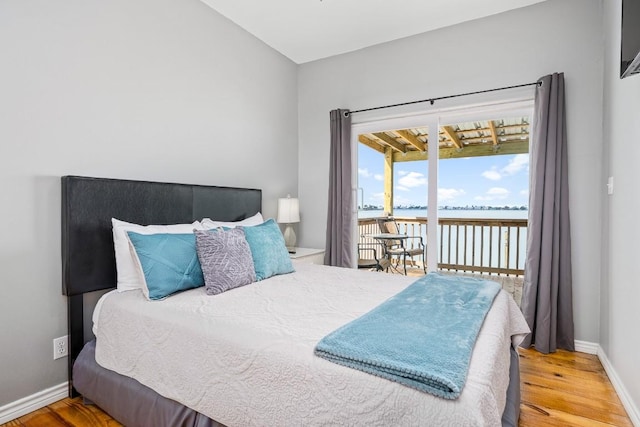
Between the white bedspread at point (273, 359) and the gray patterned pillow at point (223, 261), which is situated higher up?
the gray patterned pillow at point (223, 261)

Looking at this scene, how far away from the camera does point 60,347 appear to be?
200 cm

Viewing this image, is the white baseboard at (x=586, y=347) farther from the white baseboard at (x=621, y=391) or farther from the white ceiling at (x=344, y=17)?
the white ceiling at (x=344, y=17)

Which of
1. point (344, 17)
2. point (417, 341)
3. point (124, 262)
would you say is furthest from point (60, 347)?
point (344, 17)

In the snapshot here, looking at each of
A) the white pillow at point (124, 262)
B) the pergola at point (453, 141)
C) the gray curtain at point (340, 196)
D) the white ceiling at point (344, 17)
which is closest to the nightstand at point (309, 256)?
the gray curtain at point (340, 196)

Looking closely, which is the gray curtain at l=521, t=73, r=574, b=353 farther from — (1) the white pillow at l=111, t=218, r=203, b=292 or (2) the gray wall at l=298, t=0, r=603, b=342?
(1) the white pillow at l=111, t=218, r=203, b=292

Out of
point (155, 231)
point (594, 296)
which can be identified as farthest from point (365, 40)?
point (594, 296)

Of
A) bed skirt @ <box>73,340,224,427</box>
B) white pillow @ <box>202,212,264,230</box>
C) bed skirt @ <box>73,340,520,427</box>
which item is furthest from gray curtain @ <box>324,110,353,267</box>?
bed skirt @ <box>73,340,224,427</box>

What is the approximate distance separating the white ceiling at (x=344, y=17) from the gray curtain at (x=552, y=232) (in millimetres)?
939

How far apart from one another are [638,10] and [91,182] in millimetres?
2814

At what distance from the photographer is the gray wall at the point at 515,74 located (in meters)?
2.64

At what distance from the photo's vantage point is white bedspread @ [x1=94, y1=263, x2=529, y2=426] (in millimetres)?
1014

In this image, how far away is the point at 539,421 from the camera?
71.4 inches

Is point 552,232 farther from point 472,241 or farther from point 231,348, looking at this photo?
point 231,348

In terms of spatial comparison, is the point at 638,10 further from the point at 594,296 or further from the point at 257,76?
the point at 257,76
